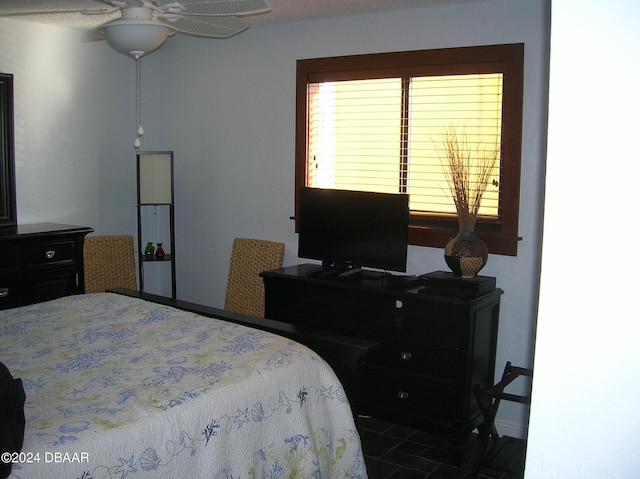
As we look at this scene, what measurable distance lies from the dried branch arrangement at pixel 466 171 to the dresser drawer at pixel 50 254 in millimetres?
2512

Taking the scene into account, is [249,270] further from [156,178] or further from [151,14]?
[151,14]

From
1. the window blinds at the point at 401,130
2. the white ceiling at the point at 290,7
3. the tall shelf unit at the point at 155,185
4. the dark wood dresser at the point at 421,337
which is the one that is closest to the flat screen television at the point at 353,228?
the dark wood dresser at the point at 421,337

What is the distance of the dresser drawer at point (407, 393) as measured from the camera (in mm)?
3379

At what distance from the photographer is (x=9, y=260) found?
3912mm

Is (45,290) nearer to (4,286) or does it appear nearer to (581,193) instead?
(4,286)

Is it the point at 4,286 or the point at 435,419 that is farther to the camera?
the point at 4,286

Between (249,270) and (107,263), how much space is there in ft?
3.32

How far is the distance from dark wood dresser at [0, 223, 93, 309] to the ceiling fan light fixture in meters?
1.83

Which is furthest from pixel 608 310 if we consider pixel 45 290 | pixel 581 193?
pixel 45 290

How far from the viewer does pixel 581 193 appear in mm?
539

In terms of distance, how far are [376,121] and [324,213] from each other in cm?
72

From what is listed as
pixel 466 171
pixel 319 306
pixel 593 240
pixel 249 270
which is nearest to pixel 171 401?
pixel 593 240

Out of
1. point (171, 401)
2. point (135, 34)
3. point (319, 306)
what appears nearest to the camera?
point (171, 401)

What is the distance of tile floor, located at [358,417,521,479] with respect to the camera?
3.23 m
